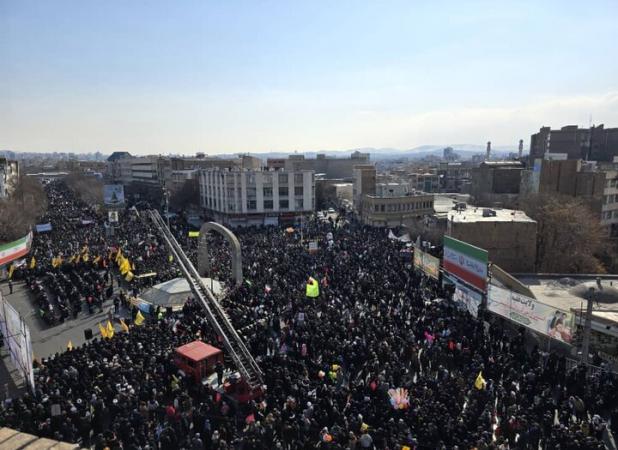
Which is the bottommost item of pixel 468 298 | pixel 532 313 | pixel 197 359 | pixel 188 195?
pixel 197 359

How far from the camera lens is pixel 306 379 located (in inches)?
526

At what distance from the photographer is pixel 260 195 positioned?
5400 centimetres

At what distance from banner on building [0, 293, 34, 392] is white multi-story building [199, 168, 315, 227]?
120 feet

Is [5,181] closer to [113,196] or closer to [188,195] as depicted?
[113,196]

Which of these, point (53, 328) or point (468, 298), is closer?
point (468, 298)

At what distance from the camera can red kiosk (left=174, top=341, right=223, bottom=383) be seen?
568 inches

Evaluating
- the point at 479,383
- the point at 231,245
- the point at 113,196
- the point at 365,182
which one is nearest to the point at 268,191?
the point at 365,182

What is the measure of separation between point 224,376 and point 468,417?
8.36 metres

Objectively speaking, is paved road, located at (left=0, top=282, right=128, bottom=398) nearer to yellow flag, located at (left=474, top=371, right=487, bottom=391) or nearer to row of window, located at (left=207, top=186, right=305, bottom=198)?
yellow flag, located at (left=474, top=371, right=487, bottom=391)

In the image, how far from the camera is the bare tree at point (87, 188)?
67000mm

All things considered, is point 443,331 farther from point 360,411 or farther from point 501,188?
point 501,188

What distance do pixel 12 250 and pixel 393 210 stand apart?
36673 millimetres

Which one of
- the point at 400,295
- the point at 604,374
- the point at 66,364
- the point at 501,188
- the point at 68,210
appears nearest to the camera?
the point at 604,374

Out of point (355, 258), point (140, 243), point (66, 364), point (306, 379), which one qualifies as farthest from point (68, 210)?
point (306, 379)
